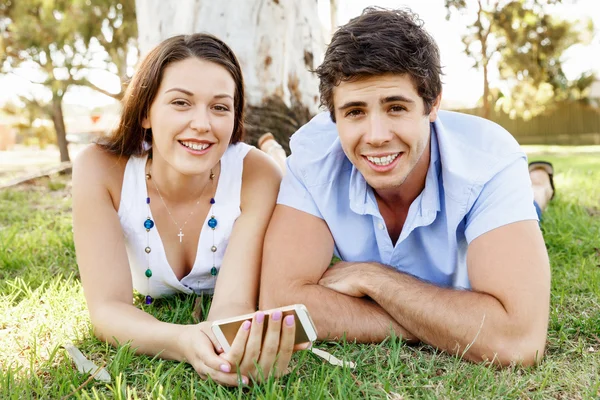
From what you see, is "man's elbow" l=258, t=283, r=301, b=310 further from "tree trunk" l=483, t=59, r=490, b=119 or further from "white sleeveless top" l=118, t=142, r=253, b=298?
"tree trunk" l=483, t=59, r=490, b=119

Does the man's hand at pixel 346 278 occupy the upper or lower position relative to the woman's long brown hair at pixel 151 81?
lower

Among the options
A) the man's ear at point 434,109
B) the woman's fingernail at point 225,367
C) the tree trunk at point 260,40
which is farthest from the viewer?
the tree trunk at point 260,40

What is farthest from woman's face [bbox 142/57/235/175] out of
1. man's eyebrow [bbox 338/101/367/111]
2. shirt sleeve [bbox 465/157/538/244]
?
shirt sleeve [bbox 465/157/538/244]

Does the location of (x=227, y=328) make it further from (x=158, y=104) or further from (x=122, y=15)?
(x=122, y=15)

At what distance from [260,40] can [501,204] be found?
2941 millimetres

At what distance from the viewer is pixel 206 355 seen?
6.19 ft

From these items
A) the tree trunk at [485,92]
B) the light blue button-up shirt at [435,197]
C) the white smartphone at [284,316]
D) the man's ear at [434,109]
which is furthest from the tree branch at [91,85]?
the tree trunk at [485,92]

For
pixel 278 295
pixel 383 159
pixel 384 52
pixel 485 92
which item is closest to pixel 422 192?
pixel 383 159

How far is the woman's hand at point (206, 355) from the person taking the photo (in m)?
1.84

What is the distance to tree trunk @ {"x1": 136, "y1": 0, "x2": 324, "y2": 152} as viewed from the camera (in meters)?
4.47

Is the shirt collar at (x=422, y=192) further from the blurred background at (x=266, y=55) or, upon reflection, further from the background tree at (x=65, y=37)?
the background tree at (x=65, y=37)

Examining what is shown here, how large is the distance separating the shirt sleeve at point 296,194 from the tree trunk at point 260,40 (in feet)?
6.27

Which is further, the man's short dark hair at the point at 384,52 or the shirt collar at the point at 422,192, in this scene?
the shirt collar at the point at 422,192

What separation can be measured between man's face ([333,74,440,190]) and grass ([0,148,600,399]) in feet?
2.39
